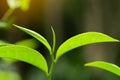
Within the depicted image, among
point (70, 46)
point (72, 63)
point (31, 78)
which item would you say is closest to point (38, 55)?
point (70, 46)

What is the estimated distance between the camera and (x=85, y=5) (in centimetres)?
266

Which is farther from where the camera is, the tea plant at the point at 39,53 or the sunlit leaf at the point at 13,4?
the sunlit leaf at the point at 13,4

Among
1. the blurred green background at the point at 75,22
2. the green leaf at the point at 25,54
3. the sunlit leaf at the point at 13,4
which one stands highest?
the green leaf at the point at 25,54

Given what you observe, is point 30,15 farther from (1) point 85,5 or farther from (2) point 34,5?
(1) point 85,5

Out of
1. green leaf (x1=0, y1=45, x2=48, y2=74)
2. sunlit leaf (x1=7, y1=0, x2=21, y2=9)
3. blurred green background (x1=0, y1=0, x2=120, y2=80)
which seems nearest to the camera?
green leaf (x1=0, y1=45, x2=48, y2=74)

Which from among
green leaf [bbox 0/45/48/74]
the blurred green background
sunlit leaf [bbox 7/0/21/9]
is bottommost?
the blurred green background

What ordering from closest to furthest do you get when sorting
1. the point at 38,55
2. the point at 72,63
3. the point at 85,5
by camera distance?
the point at 38,55, the point at 72,63, the point at 85,5

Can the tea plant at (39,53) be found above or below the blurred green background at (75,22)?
above

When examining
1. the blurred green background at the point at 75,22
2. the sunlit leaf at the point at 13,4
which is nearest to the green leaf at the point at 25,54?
the sunlit leaf at the point at 13,4

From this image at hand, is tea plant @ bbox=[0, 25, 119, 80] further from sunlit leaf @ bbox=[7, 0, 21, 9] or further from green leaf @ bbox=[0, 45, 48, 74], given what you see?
sunlit leaf @ bbox=[7, 0, 21, 9]

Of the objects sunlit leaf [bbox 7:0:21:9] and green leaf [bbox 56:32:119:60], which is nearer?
green leaf [bbox 56:32:119:60]

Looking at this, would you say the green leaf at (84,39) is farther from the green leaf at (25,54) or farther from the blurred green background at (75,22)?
the blurred green background at (75,22)

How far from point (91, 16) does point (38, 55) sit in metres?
2.35

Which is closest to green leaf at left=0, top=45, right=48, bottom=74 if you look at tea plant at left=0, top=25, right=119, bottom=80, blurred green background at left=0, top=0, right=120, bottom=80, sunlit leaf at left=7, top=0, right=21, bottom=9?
tea plant at left=0, top=25, right=119, bottom=80
